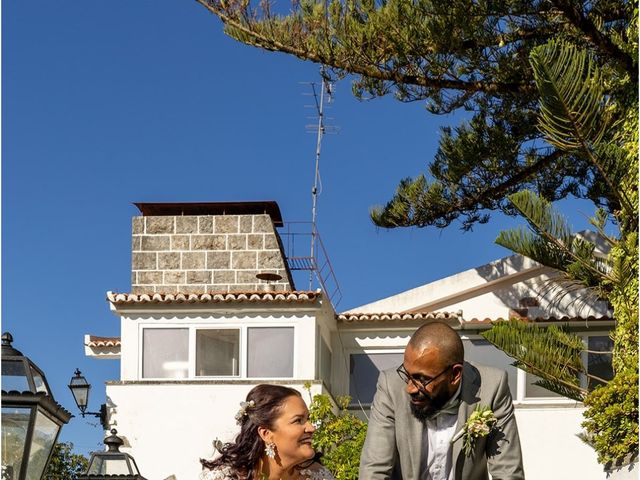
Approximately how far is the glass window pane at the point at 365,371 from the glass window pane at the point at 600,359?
11.4ft

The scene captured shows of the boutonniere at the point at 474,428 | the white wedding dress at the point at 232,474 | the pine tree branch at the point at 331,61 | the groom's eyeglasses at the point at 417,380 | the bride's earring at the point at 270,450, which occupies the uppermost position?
the pine tree branch at the point at 331,61

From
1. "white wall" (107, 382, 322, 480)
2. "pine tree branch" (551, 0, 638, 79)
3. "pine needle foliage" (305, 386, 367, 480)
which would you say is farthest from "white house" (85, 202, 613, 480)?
"pine tree branch" (551, 0, 638, 79)

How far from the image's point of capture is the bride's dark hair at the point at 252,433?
6094 millimetres

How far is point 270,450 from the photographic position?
605 cm

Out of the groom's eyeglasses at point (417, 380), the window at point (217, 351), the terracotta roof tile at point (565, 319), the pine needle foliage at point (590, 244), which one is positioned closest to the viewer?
the groom's eyeglasses at point (417, 380)

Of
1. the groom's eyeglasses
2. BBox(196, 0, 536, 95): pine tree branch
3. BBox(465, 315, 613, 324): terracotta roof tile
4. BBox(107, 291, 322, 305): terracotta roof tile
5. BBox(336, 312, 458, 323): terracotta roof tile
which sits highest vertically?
BBox(196, 0, 536, 95): pine tree branch

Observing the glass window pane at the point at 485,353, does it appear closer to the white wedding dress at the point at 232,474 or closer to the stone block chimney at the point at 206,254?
the stone block chimney at the point at 206,254

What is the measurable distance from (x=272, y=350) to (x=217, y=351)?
41.0 inches

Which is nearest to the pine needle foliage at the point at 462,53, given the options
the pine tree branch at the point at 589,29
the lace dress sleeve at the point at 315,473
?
the pine tree branch at the point at 589,29

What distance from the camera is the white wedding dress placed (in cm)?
613

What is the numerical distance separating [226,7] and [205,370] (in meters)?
6.61

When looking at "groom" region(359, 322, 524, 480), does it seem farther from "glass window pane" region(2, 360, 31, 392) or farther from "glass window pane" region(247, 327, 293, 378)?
"glass window pane" region(247, 327, 293, 378)

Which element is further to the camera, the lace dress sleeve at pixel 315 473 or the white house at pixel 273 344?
the white house at pixel 273 344

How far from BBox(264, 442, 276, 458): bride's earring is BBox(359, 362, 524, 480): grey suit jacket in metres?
0.63
